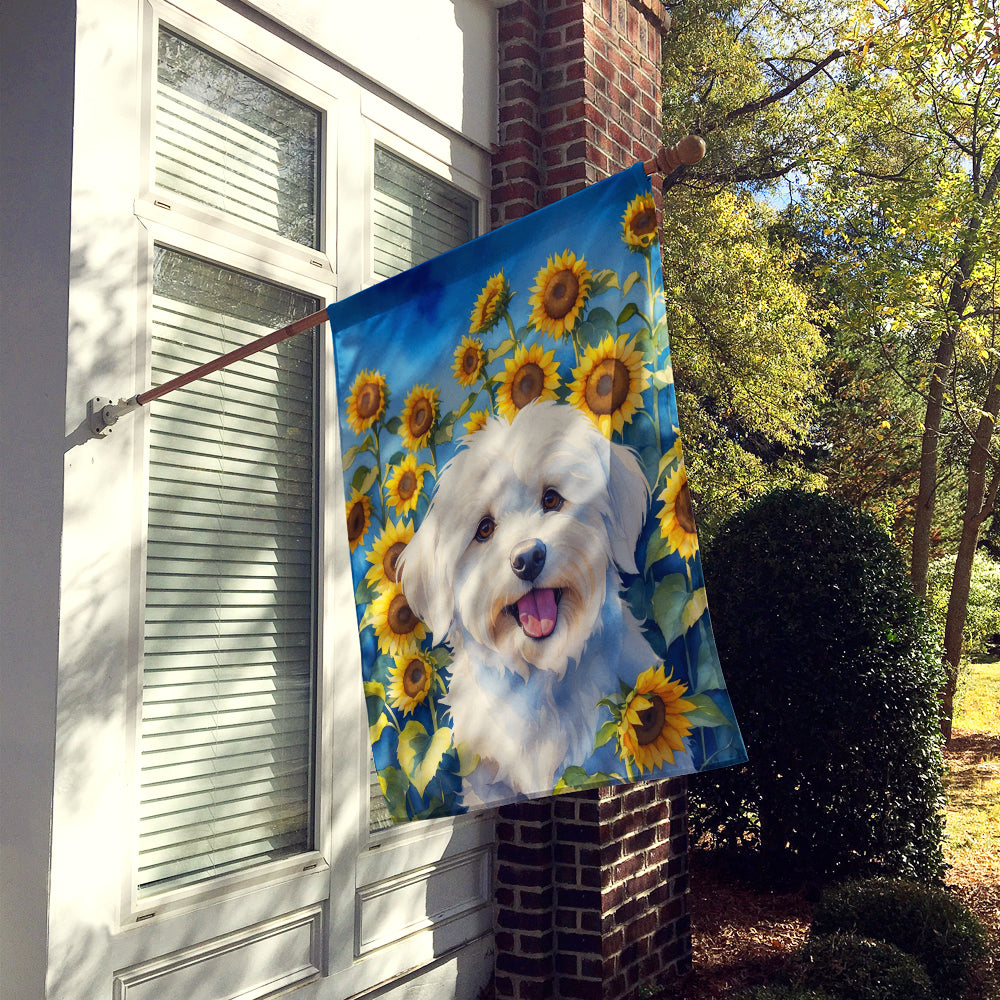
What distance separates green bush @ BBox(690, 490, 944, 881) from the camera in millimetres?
5613

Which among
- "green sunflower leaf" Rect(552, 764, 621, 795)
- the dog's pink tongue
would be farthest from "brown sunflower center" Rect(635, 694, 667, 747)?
the dog's pink tongue

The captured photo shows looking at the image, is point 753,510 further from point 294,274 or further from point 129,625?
point 129,625

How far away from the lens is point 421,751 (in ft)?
8.00

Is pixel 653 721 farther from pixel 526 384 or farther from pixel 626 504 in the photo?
pixel 526 384

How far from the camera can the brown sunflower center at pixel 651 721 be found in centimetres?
217

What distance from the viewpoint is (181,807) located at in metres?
2.98

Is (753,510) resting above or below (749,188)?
below

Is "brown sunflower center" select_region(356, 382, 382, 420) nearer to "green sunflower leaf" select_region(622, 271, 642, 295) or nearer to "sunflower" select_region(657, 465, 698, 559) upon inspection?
"green sunflower leaf" select_region(622, 271, 642, 295)

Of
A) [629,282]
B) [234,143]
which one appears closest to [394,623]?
[629,282]

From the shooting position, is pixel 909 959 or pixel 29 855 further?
pixel 909 959

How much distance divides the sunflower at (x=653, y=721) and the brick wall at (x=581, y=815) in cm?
213

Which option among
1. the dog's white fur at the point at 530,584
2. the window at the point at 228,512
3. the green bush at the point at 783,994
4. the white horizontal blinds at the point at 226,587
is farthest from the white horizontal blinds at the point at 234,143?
the green bush at the point at 783,994

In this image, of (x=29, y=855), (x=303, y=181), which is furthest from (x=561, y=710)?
(x=303, y=181)

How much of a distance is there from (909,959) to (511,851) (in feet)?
5.52
